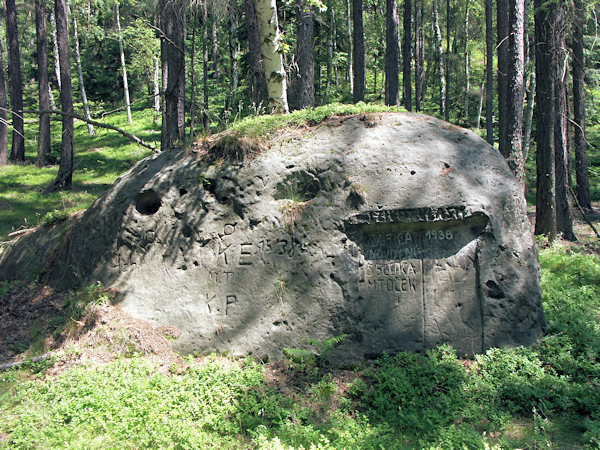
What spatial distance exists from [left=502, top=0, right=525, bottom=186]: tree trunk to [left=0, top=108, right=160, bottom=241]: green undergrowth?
9.87m

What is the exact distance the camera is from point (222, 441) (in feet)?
15.3

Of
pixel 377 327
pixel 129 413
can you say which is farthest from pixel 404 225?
pixel 129 413

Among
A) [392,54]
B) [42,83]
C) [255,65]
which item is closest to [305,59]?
[255,65]

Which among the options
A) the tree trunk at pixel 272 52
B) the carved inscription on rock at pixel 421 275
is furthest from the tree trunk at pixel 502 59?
the tree trunk at pixel 272 52

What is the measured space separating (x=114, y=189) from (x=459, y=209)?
232 inches

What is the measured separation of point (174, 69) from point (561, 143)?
10285mm

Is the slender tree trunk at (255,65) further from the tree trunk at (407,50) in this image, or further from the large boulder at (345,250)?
the tree trunk at (407,50)

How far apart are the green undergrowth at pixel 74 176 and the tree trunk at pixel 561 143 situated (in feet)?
40.1

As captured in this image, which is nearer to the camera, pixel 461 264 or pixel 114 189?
pixel 461 264

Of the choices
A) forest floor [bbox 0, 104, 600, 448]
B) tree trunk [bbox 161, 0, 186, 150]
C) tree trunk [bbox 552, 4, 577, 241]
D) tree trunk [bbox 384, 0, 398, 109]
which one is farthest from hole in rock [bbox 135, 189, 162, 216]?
tree trunk [bbox 384, 0, 398, 109]

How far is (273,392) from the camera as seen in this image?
17.9 feet

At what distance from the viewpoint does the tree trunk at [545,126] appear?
35.7 feet

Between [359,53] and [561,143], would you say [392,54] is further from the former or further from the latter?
[561,143]

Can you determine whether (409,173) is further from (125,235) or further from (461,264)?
(125,235)
